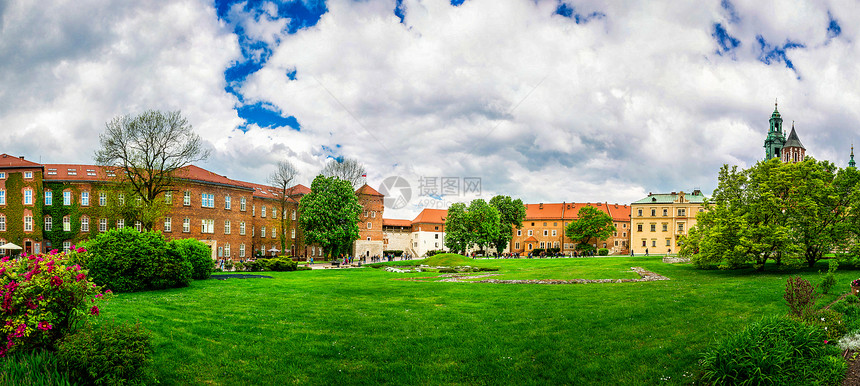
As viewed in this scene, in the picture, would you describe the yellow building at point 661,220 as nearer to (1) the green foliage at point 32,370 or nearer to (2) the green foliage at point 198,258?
(2) the green foliage at point 198,258

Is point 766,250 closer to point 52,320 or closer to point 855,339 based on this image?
point 855,339

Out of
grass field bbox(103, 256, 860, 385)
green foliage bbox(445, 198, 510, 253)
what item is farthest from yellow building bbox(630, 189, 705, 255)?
grass field bbox(103, 256, 860, 385)

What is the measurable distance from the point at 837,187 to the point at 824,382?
27854 millimetres

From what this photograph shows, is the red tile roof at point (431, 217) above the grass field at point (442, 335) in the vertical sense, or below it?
below

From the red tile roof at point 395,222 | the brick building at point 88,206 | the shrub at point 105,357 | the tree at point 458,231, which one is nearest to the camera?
the shrub at point 105,357

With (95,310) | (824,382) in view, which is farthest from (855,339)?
(95,310)

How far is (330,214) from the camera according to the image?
57.5 metres

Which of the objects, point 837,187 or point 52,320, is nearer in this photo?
point 52,320

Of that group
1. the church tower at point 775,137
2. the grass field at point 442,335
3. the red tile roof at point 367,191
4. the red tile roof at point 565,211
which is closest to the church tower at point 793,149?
the church tower at point 775,137

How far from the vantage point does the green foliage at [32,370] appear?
261 inches

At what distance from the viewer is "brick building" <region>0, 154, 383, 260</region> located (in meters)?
54.1

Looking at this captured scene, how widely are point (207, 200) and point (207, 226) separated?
347 cm

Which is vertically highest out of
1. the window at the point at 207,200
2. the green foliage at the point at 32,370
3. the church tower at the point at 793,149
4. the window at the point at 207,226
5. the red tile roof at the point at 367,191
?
the church tower at the point at 793,149

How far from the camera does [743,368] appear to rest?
23.0 ft
